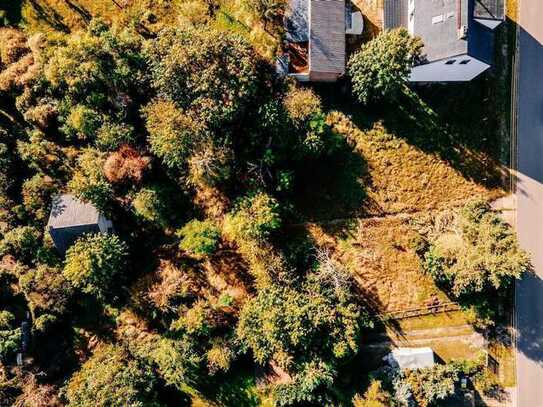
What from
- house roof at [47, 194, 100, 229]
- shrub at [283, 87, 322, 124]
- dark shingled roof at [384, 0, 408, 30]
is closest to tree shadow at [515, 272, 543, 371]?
shrub at [283, 87, 322, 124]

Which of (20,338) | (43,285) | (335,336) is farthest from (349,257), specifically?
(20,338)

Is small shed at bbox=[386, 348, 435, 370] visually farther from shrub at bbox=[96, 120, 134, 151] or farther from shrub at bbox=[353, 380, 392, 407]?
shrub at bbox=[96, 120, 134, 151]

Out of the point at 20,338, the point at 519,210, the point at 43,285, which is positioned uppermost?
the point at 519,210

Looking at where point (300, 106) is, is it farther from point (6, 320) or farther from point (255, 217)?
point (6, 320)

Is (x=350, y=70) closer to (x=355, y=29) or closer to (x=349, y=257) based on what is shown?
(x=355, y=29)

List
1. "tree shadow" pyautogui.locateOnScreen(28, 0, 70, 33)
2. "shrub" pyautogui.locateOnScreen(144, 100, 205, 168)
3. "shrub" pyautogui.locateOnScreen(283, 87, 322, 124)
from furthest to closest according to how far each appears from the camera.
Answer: "tree shadow" pyautogui.locateOnScreen(28, 0, 70, 33), "shrub" pyautogui.locateOnScreen(283, 87, 322, 124), "shrub" pyautogui.locateOnScreen(144, 100, 205, 168)

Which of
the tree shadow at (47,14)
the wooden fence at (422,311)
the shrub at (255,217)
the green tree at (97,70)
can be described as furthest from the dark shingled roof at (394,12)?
the tree shadow at (47,14)
